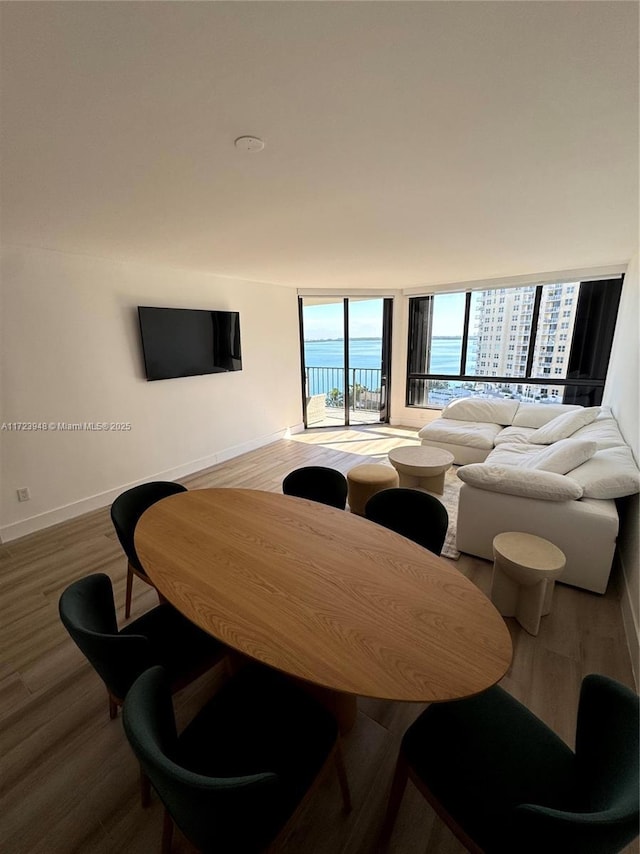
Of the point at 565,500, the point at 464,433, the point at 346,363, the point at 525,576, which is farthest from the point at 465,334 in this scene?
the point at 525,576

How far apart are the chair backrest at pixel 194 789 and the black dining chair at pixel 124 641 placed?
0.24 m

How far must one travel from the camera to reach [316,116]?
4.19 feet

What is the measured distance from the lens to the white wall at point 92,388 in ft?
9.61

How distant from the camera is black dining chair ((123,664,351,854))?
739 mm

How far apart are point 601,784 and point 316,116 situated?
2.10 m

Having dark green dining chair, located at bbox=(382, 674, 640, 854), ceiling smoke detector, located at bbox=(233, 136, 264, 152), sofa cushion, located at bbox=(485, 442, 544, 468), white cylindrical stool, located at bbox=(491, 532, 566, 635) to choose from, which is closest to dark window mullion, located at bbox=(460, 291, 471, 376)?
sofa cushion, located at bbox=(485, 442, 544, 468)

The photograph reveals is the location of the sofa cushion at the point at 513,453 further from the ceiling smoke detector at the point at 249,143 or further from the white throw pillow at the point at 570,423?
the ceiling smoke detector at the point at 249,143

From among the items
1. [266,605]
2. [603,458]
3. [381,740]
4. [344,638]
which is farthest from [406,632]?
[603,458]

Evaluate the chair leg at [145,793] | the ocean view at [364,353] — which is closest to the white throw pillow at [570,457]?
the chair leg at [145,793]

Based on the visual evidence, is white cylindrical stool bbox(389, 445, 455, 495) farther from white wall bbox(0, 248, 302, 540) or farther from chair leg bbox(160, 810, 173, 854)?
chair leg bbox(160, 810, 173, 854)

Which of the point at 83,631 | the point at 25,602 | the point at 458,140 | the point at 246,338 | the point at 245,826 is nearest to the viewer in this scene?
the point at 245,826

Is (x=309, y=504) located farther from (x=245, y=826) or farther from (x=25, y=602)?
(x=25, y=602)

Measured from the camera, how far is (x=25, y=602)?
230 cm

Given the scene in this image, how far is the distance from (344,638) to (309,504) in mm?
940
